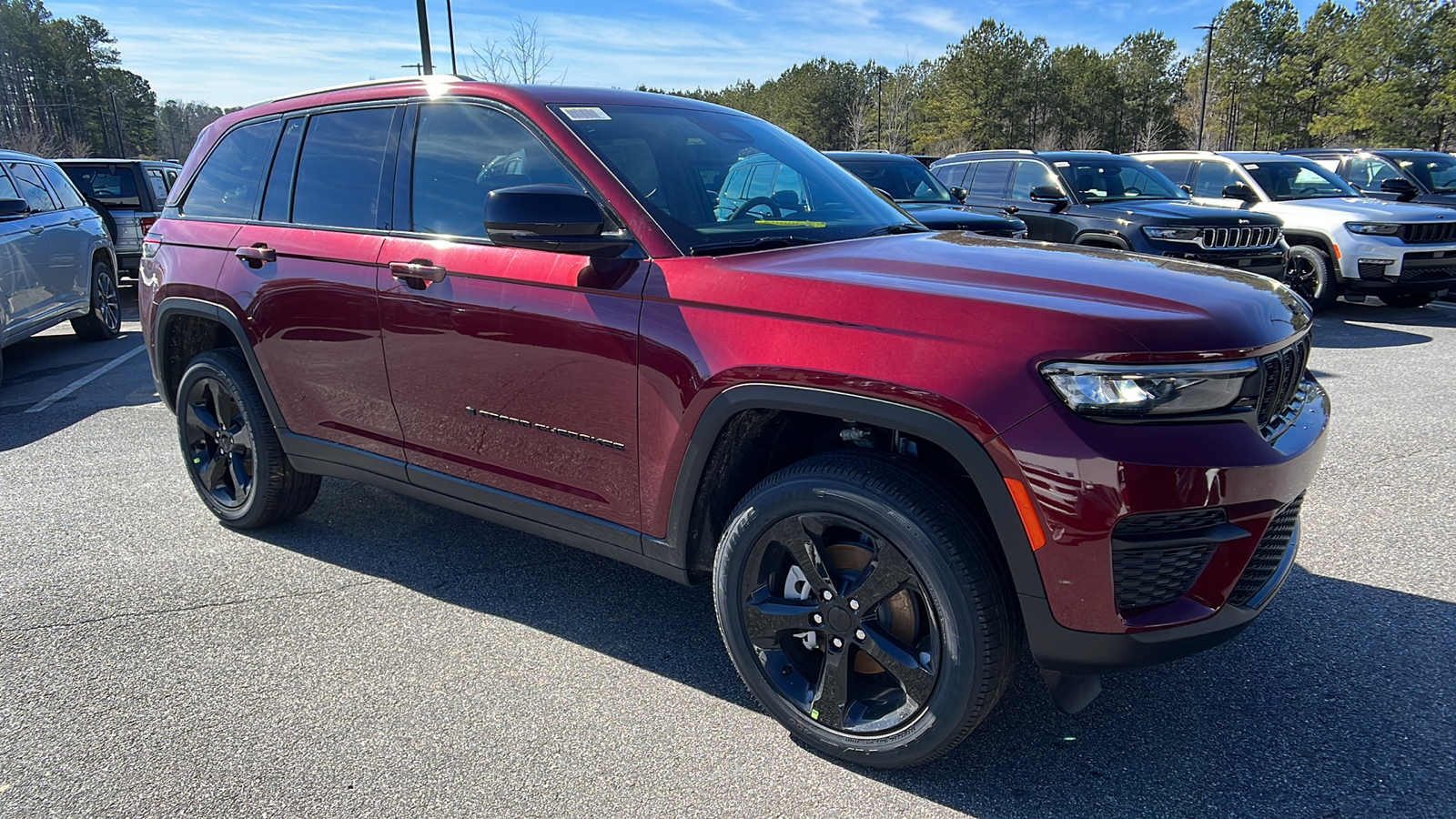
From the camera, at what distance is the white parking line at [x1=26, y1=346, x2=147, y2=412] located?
269 inches

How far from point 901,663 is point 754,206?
1566 mm

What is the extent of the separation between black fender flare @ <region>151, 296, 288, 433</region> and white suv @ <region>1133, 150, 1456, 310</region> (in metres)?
10.3

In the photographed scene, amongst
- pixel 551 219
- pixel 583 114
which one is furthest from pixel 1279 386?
pixel 583 114

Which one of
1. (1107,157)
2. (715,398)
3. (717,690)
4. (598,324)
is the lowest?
(717,690)

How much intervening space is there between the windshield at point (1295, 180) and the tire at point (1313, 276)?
92 centimetres

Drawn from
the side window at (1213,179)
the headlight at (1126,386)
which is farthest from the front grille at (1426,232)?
the headlight at (1126,386)

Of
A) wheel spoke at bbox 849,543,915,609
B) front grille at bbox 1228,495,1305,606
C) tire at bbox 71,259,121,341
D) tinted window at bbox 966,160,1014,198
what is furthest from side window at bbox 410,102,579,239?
tinted window at bbox 966,160,1014,198

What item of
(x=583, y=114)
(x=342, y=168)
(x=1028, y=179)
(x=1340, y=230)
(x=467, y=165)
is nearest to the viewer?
(x=583, y=114)

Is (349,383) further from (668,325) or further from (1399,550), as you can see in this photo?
(1399,550)

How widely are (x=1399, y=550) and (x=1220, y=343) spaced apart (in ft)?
7.97

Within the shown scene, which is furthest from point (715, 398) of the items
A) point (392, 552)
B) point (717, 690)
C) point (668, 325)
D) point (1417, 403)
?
point (1417, 403)

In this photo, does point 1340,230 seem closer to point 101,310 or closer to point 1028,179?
point 1028,179

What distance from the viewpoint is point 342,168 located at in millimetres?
3500

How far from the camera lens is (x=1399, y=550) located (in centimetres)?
367
